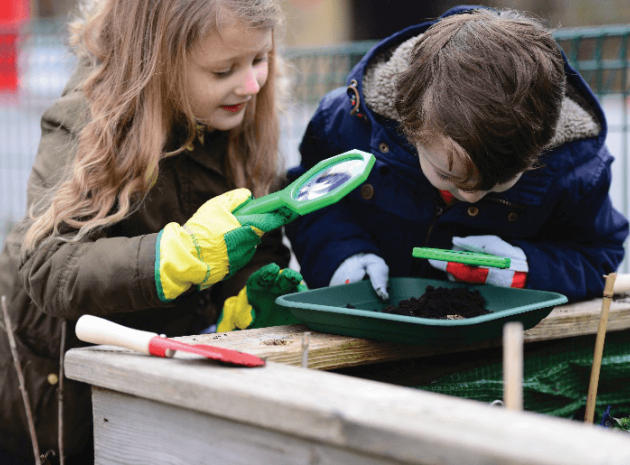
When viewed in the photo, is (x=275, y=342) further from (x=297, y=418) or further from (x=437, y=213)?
(x=437, y=213)

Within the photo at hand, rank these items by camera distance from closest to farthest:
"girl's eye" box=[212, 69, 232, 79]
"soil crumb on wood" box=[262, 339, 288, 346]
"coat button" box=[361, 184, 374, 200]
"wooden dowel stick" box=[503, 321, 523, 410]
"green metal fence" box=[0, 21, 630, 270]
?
"wooden dowel stick" box=[503, 321, 523, 410]
"soil crumb on wood" box=[262, 339, 288, 346]
"girl's eye" box=[212, 69, 232, 79]
"coat button" box=[361, 184, 374, 200]
"green metal fence" box=[0, 21, 630, 270]

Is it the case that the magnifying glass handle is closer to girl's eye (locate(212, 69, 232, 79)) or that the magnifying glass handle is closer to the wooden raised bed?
the wooden raised bed

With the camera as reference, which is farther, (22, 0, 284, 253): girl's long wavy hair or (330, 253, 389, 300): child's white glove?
(330, 253, 389, 300): child's white glove

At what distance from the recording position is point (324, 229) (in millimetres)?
1933

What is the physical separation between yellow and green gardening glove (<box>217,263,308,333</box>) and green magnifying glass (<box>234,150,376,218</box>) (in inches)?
9.1

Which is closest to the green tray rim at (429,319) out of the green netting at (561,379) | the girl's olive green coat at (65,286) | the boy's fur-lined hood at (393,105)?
the green netting at (561,379)

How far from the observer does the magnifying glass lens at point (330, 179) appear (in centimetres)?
141

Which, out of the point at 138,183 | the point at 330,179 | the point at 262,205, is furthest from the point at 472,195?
the point at 138,183

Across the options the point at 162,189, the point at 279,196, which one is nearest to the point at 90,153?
the point at 162,189

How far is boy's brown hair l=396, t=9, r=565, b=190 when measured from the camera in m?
1.40

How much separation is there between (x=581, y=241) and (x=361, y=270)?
1.87ft

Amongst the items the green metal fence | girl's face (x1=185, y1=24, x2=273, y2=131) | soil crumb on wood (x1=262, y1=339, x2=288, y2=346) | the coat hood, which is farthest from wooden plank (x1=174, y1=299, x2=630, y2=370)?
the green metal fence

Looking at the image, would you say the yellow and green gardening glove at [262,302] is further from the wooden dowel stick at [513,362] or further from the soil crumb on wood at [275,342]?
the wooden dowel stick at [513,362]

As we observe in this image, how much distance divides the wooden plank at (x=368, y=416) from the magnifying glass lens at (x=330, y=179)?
1.35 feet
